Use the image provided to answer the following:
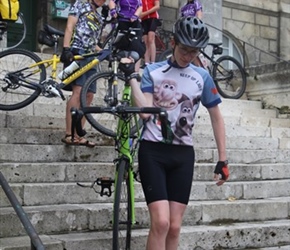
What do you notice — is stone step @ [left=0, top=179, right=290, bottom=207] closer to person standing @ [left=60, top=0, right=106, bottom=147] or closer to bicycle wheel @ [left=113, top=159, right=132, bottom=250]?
bicycle wheel @ [left=113, top=159, right=132, bottom=250]

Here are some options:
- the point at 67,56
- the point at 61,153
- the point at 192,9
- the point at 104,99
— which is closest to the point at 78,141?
the point at 61,153

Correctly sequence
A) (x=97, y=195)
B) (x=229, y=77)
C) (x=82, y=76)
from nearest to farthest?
1. (x=97, y=195)
2. (x=82, y=76)
3. (x=229, y=77)

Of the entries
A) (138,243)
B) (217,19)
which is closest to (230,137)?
(138,243)

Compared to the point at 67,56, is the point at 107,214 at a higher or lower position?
lower

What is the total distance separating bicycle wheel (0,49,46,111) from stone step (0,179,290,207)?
1594mm

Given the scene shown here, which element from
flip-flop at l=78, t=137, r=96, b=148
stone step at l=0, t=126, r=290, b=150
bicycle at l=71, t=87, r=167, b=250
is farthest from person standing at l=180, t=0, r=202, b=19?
bicycle at l=71, t=87, r=167, b=250

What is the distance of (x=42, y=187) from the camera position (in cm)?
511

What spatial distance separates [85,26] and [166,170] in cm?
298

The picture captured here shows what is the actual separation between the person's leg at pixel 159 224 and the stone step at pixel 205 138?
9.08ft

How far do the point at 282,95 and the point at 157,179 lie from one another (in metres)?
6.69

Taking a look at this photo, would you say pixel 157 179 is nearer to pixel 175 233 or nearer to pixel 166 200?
pixel 166 200

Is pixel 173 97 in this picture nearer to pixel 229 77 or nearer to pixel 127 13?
pixel 127 13

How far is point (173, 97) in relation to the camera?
12.2 feet

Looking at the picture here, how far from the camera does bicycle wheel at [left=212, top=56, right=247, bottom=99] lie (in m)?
10.1
